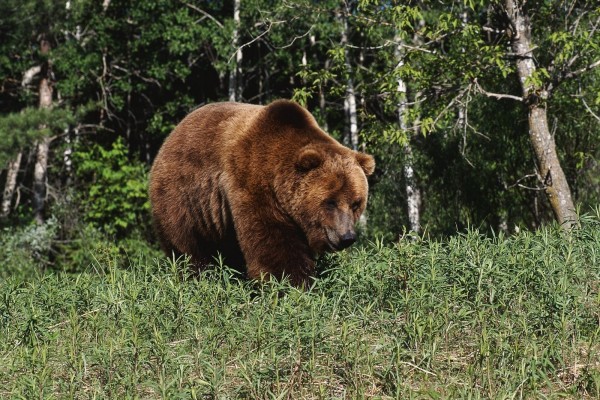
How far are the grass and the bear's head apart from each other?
71 centimetres

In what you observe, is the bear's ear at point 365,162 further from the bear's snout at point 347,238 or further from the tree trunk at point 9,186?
Answer: the tree trunk at point 9,186

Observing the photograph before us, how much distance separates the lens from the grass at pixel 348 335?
13.1ft

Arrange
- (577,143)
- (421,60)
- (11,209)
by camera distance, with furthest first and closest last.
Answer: (11,209) → (577,143) → (421,60)

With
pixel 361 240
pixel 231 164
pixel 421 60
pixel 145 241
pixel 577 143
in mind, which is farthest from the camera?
pixel 145 241

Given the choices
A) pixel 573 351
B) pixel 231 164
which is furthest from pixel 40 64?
pixel 573 351

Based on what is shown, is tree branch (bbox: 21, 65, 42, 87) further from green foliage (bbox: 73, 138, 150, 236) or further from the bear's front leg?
the bear's front leg

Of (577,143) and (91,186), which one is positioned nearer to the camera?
(577,143)

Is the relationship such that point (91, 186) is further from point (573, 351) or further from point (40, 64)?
point (573, 351)

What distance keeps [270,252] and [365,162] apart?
3.87 ft

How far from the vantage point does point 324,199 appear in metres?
6.41

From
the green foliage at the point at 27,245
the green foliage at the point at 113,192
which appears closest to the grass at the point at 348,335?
the green foliage at the point at 27,245

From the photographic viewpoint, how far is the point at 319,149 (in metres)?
6.51

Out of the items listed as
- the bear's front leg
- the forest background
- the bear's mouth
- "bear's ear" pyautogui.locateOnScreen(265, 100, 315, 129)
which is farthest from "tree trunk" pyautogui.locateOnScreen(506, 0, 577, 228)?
the bear's front leg

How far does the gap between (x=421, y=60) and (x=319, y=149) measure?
180 inches
